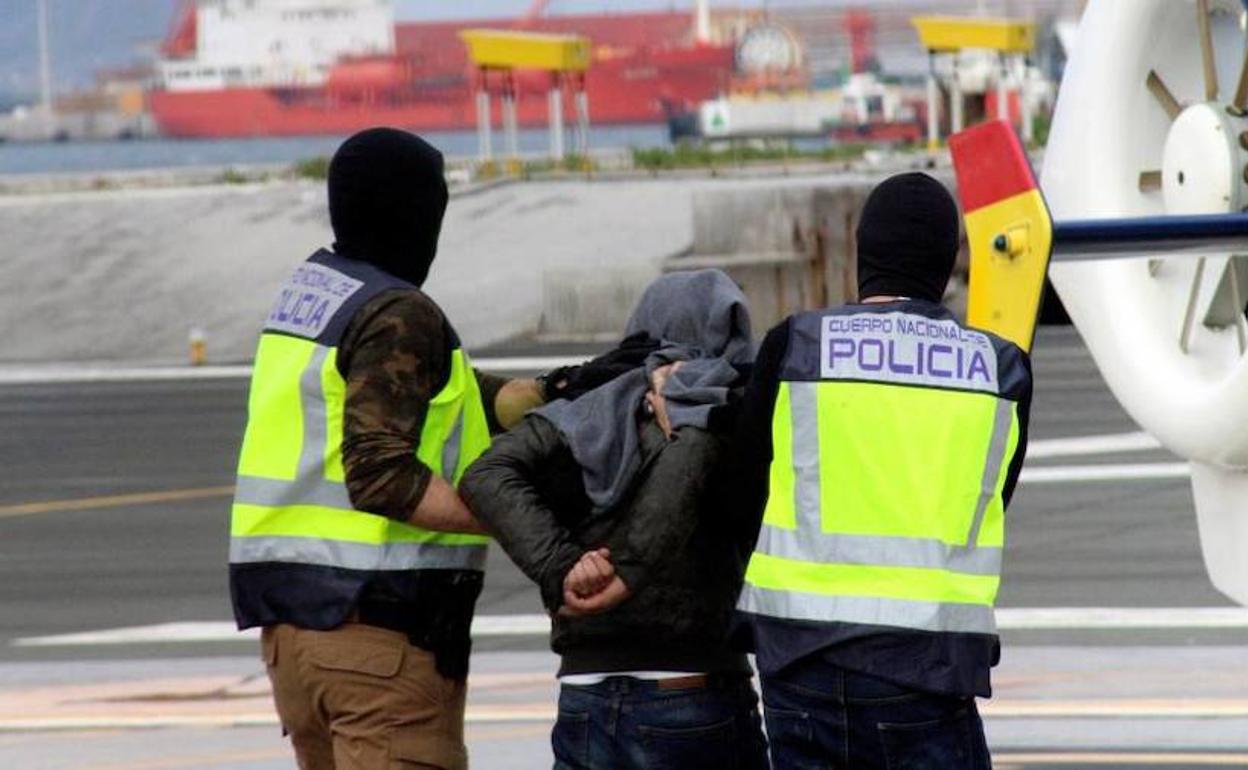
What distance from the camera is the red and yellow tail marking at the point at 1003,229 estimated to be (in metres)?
4.65

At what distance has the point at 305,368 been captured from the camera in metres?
5.00

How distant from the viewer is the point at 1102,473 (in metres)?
16.4

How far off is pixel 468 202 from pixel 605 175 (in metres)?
3.70

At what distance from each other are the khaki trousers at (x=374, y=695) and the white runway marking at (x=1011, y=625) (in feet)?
19.3

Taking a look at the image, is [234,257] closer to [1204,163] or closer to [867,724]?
[1204,163]

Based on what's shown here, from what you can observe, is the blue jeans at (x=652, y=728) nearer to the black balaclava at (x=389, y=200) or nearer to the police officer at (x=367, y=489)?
the police officer at (x=367, y=489)

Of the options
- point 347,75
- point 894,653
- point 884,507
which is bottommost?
point 894,653

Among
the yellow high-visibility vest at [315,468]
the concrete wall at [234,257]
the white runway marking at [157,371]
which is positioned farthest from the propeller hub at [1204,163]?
the concrete wall at [234,257]

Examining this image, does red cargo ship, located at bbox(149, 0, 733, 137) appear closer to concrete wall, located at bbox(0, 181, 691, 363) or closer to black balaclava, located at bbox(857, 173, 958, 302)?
concrete wall, located at bbox(0, 181, 691, 363)

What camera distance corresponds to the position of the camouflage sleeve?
485 cm

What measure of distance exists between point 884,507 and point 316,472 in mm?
1118

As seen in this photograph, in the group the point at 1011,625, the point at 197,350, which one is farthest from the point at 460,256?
the point at 1011,625

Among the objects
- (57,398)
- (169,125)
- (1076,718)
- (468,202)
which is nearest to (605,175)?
(468,202)

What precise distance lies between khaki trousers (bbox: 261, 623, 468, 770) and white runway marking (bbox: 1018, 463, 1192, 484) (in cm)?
1130
